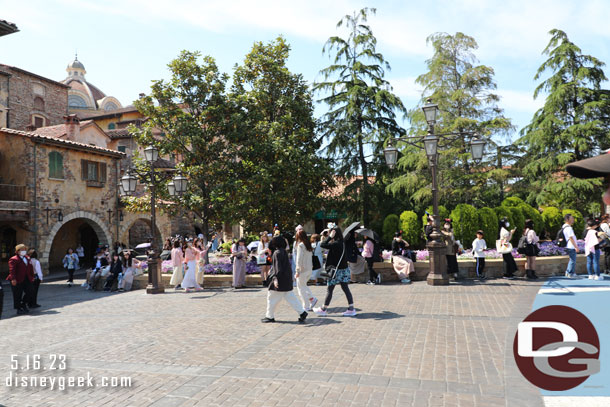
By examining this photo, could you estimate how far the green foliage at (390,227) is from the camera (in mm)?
21484

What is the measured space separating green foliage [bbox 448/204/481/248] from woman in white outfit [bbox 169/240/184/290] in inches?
446

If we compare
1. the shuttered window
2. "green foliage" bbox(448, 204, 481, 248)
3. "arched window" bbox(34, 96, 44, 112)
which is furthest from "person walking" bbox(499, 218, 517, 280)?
"arched window" bbox(34, 96, 44, 112)

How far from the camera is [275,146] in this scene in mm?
18812

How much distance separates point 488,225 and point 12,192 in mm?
23600

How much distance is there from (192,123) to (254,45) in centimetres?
526

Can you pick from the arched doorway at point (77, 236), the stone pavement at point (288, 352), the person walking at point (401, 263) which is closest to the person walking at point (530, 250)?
the stone pavement at point (288, 352)

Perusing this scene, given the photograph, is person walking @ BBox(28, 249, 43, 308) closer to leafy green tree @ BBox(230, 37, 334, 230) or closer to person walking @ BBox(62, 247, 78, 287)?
person walking @ BBox(62, 247, 78, 287)

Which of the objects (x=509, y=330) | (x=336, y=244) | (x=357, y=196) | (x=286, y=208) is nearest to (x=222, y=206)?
(x=286, y=208)

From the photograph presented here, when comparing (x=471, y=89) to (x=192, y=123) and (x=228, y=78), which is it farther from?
(x=192, y=123)

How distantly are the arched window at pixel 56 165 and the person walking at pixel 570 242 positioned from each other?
24248mm

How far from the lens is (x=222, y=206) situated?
19.0m

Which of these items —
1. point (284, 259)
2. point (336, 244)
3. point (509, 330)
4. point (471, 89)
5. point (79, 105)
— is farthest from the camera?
point (79, 105)

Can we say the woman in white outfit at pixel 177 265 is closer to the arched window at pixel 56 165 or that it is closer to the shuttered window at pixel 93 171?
the arched window at pixel 56 165

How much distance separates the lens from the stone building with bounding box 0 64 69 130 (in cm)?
3119
